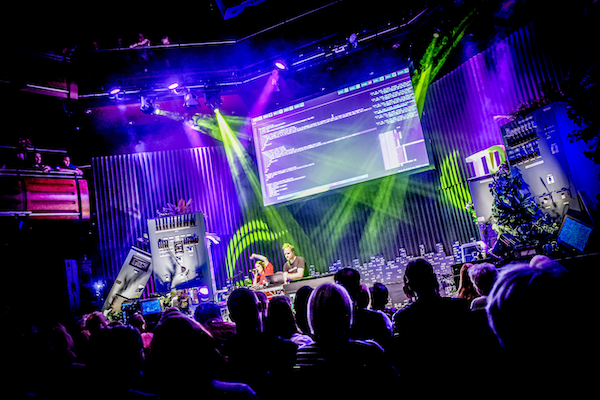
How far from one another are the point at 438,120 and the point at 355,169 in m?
1.94

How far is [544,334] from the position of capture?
106 cm

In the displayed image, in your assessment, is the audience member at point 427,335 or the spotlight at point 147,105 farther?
the spotlight at point 147,105

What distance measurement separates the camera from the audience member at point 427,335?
6.24 ft

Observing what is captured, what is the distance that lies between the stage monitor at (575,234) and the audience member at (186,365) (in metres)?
3.65

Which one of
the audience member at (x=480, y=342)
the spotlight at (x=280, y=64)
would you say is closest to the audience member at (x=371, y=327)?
the audience member at (x=480, y=342)

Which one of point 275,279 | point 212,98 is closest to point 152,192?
point 212,98

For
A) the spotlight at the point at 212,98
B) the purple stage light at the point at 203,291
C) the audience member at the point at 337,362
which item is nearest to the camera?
the audience member at the point at 337,362

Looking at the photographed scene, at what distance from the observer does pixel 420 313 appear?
2031 millimetres

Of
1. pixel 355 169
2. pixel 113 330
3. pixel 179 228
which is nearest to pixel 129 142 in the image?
pixel 179 228

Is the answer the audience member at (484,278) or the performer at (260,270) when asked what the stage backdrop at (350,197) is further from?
the audience member at (484,278)

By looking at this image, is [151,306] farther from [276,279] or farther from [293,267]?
[293,267]

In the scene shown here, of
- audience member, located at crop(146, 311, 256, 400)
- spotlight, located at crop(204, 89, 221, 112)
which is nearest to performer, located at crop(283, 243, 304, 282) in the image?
spotlight, located at crop(204, 89, 221, 112)

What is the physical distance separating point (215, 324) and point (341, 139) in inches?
212

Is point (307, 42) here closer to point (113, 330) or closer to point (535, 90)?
point (535, 90)
